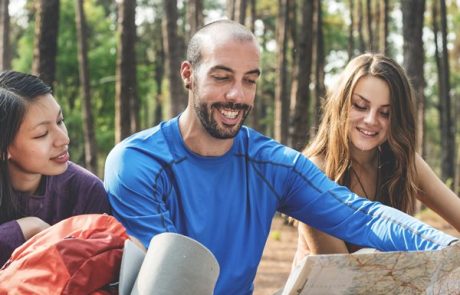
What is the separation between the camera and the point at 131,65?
11039 millimetres

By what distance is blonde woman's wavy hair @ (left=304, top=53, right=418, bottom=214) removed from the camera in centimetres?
328

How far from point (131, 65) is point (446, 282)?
9.41 metres

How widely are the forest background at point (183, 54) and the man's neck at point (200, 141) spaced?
1.14 m

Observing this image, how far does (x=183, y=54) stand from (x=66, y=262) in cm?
2545

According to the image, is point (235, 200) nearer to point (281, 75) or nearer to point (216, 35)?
point (216, 35)

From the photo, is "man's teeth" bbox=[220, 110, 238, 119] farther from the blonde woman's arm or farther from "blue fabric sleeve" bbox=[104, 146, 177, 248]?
the blonde woman's arm

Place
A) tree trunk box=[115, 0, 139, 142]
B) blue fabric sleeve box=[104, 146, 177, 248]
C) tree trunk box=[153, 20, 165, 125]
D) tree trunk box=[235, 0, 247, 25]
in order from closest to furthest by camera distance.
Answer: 1. blue fabric sleeve box=[104, 146, 177, 248]
2. tree trunk box=[115, 0, 139, 142]
3. tree trunk box=[235, 0, 247, 25]
4. tree trunk box=[153, 20, 165, 125]

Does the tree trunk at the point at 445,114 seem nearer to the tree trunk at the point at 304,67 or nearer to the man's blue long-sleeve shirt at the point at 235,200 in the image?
the tree trunk at the point at 304,67

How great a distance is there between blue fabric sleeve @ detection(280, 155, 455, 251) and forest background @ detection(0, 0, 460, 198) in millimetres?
988

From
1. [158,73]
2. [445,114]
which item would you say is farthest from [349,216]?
[158,73]

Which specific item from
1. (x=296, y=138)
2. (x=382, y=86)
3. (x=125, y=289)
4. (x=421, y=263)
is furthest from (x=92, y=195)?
(x=296, y=138)

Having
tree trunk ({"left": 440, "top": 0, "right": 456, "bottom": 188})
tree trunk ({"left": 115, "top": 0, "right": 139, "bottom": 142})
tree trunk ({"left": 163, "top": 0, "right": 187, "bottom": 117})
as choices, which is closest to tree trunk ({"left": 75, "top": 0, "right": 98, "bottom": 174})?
tree trunk ({"left": 163, "top": 0, "right": 187, "bottom": 117})

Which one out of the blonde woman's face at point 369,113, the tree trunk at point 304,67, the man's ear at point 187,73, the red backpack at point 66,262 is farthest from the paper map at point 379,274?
the tree trunk at point 304,67

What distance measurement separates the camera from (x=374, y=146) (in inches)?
132
